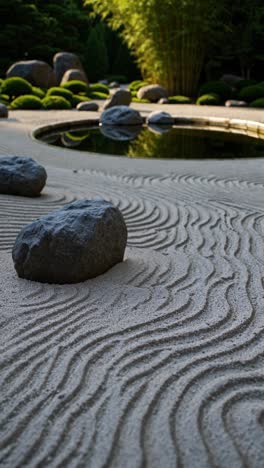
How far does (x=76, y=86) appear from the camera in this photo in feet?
78.4

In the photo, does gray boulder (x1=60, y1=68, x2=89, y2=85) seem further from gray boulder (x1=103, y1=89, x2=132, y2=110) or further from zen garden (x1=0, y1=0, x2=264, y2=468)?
zen garden (x1=0, y1=0, x2=264, y2=468)

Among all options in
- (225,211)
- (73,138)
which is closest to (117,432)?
(225,211)

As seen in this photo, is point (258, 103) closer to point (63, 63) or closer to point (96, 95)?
point (96, 95)

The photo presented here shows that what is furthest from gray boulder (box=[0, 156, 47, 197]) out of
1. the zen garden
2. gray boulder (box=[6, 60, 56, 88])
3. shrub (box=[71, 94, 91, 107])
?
gray boulder (box=[6, 60, 56, 88])

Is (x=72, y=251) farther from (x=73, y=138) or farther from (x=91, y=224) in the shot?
(x=73, y=138)

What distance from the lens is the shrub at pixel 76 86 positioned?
23.8 metres

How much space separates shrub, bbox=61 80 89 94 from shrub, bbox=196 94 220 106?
Result: 5.79m

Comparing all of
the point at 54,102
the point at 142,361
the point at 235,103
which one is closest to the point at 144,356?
the point at 142,361

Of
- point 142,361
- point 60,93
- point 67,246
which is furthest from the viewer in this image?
point 60,93

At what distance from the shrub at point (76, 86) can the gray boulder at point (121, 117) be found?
24.9 feet

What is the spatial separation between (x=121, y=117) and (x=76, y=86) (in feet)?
26.9

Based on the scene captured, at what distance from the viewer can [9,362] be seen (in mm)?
2975

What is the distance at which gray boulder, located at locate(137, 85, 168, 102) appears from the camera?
23828 mm

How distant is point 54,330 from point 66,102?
60.9 feet
